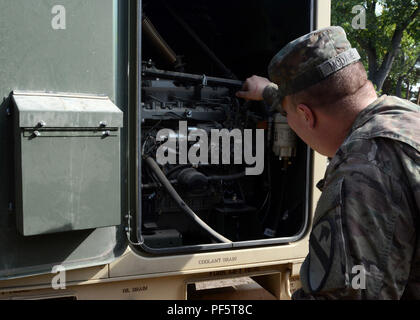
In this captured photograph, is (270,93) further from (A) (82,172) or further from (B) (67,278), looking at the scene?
(B) (67,278)

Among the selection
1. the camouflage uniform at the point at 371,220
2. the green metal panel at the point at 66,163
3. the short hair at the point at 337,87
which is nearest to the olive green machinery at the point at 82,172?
the green metal panel at the point at 66,163

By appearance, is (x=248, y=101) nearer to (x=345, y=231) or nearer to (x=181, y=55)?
(x=181, y=55)

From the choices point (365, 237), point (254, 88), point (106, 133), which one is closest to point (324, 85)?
point (365, 237)

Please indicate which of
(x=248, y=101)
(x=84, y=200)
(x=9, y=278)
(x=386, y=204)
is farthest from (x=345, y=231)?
(x=248, y=101)

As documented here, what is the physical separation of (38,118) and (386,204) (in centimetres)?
133

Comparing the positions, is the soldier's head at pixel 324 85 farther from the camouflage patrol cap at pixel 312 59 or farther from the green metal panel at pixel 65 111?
the green metal panel at pixel 65 111

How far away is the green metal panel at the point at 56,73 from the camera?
1.86m

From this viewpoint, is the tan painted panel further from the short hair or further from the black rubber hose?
the short hair

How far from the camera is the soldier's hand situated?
2.89 meters

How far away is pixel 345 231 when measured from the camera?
49.9 inches

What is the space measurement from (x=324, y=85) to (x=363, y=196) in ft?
1.46

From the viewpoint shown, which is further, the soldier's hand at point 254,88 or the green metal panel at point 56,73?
the soldier's hand at point 254,88

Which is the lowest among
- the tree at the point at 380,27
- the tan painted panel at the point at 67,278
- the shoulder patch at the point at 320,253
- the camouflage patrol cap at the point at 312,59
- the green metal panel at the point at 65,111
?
the tan painted panel at the point at 67,278

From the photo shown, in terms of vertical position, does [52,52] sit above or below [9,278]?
above
